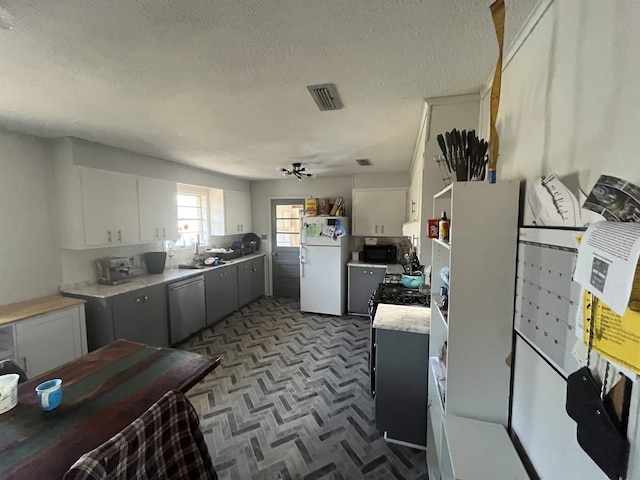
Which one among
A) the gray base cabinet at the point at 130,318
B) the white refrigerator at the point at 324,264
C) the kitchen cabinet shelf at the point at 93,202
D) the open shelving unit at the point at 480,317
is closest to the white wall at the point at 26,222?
the kitchen cabinet shelf at the point at 93,202

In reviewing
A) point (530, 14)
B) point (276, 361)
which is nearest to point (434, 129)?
point (530, 14)

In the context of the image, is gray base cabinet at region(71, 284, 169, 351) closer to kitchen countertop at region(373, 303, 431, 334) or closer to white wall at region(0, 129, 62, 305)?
white wall at region(0, 129, 62, 305)

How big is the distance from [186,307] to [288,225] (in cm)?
255

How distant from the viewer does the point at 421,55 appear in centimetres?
132

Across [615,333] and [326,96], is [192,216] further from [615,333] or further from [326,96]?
[615,333]

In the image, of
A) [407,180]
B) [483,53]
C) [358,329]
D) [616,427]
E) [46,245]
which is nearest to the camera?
[616,427]

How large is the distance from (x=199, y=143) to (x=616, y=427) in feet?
10.8

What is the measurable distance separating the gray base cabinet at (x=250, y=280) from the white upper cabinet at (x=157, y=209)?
140 cm

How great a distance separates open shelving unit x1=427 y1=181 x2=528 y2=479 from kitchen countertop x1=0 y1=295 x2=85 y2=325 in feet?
10.4

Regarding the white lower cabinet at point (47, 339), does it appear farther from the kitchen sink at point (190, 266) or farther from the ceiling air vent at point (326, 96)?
the ceiling air vent at point (326, 96)

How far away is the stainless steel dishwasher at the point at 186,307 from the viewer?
11.4ft

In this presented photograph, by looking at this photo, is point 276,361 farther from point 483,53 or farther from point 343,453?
point 483,53

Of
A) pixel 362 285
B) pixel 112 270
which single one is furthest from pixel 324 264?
pixel 112 270

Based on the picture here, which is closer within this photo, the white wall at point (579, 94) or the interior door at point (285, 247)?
the white wall at point (579, 94)
